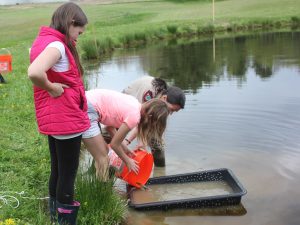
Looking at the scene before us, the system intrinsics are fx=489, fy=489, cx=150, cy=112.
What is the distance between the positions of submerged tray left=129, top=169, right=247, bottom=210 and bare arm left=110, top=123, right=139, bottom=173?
14.5 inches

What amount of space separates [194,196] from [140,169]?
661 mm

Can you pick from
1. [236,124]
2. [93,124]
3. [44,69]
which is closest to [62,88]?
[44,69]

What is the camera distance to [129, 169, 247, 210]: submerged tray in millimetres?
4629

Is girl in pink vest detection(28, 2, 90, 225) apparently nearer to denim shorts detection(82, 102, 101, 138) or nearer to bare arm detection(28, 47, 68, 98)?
bare arm detection(28, 47, 68, 98)

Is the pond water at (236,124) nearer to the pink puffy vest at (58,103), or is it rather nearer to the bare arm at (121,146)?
the bare arm at (121,146)

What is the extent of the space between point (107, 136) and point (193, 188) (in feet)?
3.59

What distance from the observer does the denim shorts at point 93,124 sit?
4203 millimetres

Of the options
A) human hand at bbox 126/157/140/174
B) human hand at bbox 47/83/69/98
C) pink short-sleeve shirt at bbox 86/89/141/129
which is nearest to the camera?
human hand at bbox 47/83/69/98

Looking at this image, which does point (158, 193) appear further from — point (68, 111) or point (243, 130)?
point (243, 130)

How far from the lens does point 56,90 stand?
3.15 m

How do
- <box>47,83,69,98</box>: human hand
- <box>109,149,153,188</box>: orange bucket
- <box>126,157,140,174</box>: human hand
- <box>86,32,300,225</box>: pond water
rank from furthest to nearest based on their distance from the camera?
<box>109,149,153,188</box>: orange bucket < <box>86,32,300,225</box>: pond water < <box>126,157,140,174</box>: human hand < <box>47,83,69,98</box>: human hand

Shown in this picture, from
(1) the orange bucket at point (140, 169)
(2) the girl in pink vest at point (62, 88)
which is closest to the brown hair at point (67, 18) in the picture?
(2) the girl in pink vest at point (62, 88)

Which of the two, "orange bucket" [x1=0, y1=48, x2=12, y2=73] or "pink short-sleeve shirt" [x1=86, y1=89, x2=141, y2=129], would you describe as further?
"orange bucket" [x1=0, y1=48, x2=12, y2=73]

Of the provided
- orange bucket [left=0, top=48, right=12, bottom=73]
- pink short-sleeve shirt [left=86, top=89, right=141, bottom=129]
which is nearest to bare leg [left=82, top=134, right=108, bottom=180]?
pink short-sleeve shirt [left=86, top=89, right=141, bottom=129]
